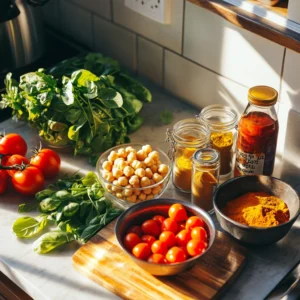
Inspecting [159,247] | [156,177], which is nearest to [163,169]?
[156,177]

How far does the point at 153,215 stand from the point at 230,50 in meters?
0.47

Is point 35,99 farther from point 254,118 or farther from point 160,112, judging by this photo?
point 254,118

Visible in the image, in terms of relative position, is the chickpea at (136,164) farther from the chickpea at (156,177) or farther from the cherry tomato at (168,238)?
the cherry tomato at (168,238)

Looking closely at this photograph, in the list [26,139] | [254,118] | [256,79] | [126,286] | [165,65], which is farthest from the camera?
[165,65]

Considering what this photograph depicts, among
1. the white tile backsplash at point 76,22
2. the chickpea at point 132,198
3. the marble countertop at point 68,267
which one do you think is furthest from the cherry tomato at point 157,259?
the white tile backsplash at point 76,22

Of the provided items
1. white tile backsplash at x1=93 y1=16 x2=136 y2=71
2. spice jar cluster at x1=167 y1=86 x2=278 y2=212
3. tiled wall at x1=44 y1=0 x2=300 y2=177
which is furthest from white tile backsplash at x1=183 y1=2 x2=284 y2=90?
white tile backsplash at x1=93 y1=16 x2=136 y2=71

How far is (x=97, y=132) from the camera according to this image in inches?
58.5

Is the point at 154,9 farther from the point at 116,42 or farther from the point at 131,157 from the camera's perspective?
the point at 131,157

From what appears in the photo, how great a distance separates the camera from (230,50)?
1.50 meters

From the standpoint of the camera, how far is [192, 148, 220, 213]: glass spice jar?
1.29 metres

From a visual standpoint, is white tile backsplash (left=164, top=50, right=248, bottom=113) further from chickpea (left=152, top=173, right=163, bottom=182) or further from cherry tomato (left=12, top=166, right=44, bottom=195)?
cherry tomato (left=12, top=166, right=44, bottom=195)

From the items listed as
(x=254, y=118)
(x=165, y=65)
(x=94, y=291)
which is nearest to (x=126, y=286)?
(x=94, y=291)

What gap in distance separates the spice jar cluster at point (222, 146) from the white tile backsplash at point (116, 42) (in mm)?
410

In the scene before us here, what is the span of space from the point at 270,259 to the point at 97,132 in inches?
19.7
